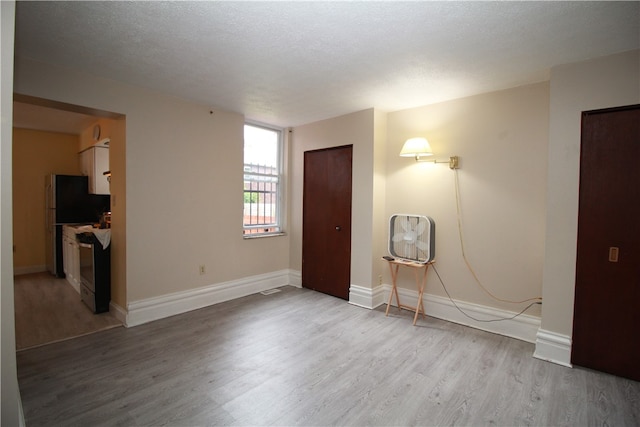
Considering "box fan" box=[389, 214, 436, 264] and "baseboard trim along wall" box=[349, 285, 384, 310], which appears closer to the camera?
"box fan" box=[389, 214, 436, 264]

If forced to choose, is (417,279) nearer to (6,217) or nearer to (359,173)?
(359,173)

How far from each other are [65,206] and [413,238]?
559 centimetres

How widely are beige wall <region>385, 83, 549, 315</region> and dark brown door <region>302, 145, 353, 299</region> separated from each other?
0.80 meters

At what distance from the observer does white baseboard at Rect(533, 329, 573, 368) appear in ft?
8.37

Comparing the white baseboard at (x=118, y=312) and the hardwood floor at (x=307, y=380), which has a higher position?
the white baseboard at (x=118, y=312)

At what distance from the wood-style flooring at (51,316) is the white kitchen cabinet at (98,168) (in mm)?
1588

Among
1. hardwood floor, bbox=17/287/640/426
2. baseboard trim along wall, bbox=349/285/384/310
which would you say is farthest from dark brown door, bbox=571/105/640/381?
baseboard trim along wall, bbox=349/285/384/310

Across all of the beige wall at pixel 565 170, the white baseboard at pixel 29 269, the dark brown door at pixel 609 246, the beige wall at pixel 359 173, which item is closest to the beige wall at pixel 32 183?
the white baseboard at pixel 29 269

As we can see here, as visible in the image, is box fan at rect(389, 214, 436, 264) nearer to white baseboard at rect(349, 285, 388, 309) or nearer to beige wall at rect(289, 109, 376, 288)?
beige wall at rect(289, 109, 376, 288)

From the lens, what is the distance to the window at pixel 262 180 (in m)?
4.55

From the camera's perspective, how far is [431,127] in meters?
3.63

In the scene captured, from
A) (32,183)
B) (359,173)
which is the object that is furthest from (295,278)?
Answer: (32,183)

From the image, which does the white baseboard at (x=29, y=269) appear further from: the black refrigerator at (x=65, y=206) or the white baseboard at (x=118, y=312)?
the white baseboard at (x=118, y=312)

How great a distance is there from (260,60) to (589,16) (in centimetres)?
229
